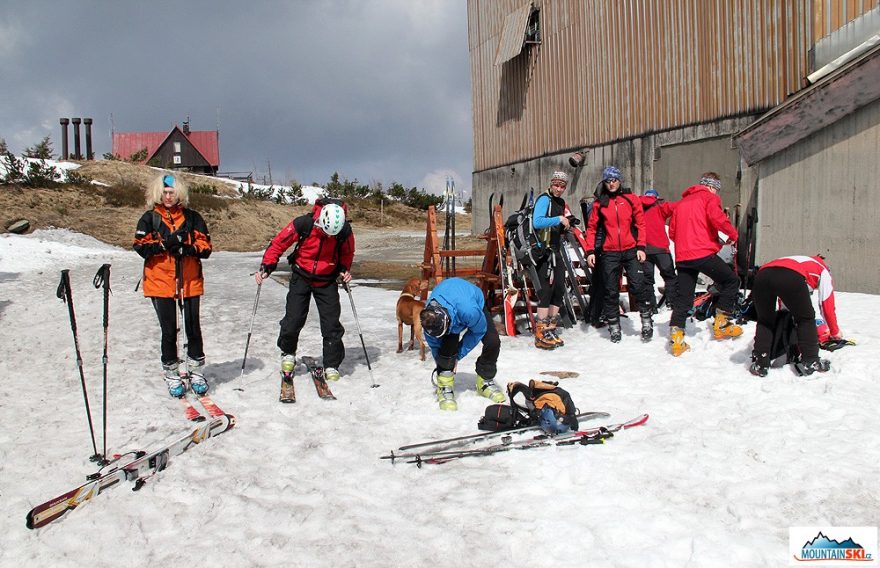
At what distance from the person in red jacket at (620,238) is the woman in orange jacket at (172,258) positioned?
4551 mm

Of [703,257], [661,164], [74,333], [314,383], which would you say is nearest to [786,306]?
[703,257]

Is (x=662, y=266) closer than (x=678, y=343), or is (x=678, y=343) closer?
(x=678, y=343)

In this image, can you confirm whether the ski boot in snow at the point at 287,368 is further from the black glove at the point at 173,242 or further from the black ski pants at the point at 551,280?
the black ski pants at the point at 551,280

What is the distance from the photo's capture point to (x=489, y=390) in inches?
232

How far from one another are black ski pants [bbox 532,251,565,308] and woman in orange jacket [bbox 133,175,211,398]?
13.3ft

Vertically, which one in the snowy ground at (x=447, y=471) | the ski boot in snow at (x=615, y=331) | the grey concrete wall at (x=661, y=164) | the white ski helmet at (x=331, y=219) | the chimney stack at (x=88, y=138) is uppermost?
the chimney stack at (x=88, y=138)

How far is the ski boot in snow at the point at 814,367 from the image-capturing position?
565cm

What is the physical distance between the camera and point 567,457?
14.4ft

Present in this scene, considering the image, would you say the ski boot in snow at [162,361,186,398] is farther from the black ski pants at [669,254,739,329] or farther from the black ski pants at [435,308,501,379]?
the black ski pants at [669,254,739,329]

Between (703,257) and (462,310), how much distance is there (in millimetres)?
3131

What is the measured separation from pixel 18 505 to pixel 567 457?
11.2 ft

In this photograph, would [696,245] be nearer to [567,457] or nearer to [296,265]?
[567,457]

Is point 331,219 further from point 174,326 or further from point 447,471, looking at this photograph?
point 447,471

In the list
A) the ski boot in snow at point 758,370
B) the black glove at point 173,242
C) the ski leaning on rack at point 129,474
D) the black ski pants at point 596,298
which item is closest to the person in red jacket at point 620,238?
the black ski pants at point 596,298
